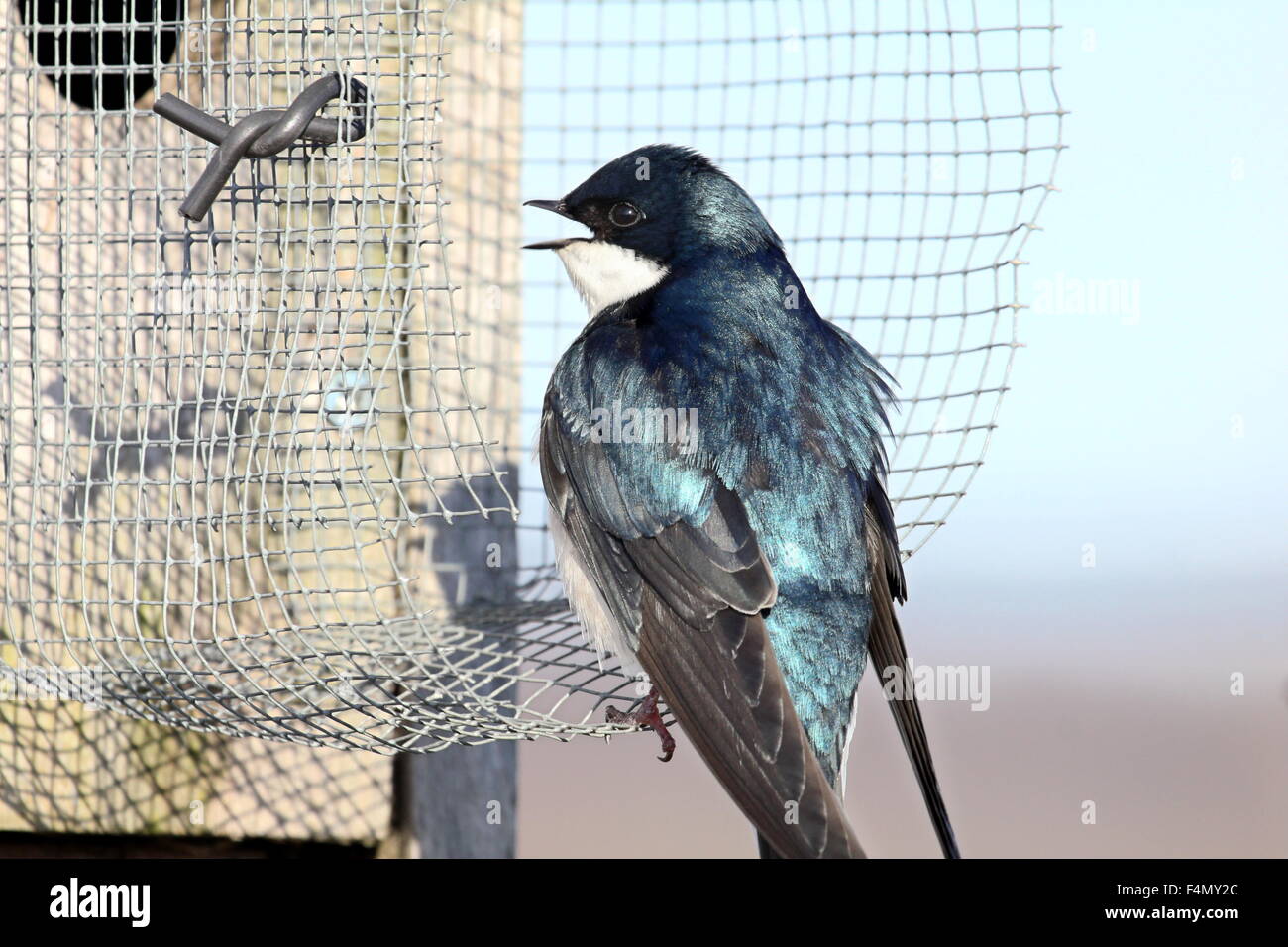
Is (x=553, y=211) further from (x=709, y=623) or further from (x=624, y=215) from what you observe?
(x=709, y=623)

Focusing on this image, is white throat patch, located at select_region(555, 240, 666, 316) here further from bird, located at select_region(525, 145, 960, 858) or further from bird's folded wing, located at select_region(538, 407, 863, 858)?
bird's folded wing, located at select_region(538, 407, 863, 858)

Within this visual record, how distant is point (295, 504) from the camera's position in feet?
9.48

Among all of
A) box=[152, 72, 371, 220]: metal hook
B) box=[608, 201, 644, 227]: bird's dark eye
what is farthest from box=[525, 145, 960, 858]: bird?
box=[152, 72, 371, 220]: metal hook

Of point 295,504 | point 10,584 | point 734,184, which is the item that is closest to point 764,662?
point 734,184

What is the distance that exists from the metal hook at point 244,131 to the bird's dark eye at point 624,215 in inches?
26.3

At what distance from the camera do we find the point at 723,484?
2.38 metres

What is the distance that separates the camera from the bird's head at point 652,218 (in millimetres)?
2660

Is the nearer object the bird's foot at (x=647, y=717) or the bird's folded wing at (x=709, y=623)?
the bird's folded wing at (x=709, y=623)

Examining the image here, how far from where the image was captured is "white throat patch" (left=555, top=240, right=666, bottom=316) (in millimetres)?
2740

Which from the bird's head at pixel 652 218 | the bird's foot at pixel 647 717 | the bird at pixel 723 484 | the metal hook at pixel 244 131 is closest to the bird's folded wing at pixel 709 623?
the bird at pixel 723 484

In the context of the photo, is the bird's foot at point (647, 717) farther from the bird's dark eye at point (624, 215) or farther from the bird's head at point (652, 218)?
the bird's dark eye at point (624, 215)

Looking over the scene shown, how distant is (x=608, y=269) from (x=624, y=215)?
0.36 feet

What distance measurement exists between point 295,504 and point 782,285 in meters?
1.05

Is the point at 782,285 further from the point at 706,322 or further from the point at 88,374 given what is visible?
the point at 88,374
